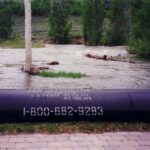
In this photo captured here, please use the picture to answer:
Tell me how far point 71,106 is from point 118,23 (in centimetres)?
2144

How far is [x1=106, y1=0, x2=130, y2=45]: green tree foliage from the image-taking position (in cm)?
2658

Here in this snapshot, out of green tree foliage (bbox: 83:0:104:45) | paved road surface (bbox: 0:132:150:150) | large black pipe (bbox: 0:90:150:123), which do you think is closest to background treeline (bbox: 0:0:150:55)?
green tree foliage (bbox: 83:0:104:45)

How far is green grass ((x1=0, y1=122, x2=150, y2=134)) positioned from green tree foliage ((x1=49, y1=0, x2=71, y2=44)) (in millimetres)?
21996

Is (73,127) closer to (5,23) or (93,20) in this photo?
(93,20)

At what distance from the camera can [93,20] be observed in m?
27.4

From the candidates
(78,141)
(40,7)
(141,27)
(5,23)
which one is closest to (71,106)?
(78,141)

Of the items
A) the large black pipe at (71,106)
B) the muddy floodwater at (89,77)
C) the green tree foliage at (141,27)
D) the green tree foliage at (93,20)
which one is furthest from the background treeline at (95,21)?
the large black pipe at (71,106)

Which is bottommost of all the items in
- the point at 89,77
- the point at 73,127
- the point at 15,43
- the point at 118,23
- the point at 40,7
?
the point at 15,43

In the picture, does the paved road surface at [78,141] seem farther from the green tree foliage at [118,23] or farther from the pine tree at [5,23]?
the pine tree at [5,23]

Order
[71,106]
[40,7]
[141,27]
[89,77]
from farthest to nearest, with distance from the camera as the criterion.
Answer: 1. [40,7]
2. [141,27]
3. [89,77]
4. [71,106]

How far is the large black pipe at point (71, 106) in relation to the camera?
6.22 metres

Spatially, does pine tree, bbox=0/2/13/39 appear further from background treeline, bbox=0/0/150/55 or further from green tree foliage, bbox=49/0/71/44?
green tree foliage, bbox=49/0/71/44

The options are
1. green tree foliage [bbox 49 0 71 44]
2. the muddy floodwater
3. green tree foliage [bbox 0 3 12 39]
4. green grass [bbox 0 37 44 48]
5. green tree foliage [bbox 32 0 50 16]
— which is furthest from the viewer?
green tree foliage [bbox 32 0 50 16]

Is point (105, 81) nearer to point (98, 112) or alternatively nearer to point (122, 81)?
point (122, 81)
